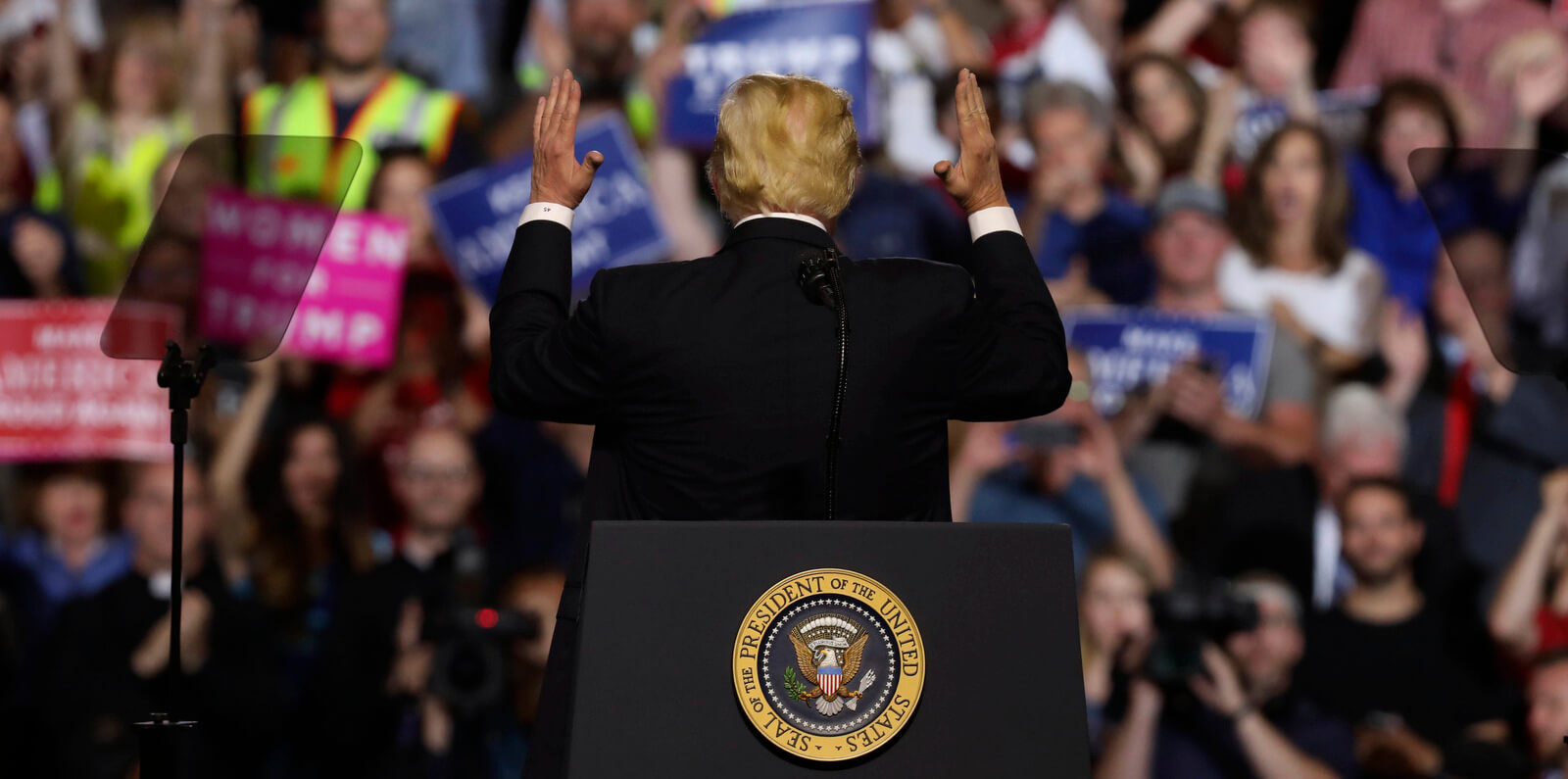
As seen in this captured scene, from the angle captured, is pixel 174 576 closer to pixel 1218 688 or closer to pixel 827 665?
pixel 827 665

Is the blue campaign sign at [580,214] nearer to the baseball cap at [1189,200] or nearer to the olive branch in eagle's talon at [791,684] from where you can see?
the baseball cap at [1189,200]

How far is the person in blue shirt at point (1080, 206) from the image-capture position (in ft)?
17.3

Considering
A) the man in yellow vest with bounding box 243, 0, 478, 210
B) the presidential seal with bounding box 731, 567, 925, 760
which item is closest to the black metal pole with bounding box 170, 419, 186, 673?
the presidential seal with bounding box 731, 567, 925, 760

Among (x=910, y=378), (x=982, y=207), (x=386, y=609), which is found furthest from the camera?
(x=386, y=609)

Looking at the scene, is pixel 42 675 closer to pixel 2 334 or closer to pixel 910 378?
pixel 2 334

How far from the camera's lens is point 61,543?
543 centimetres

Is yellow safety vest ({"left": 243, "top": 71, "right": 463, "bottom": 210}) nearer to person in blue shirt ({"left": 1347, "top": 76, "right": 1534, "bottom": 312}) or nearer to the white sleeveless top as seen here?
the white sleeveless top

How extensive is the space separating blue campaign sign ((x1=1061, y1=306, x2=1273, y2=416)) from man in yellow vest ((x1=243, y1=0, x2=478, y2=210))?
2.25 meters

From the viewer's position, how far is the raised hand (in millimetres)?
1780

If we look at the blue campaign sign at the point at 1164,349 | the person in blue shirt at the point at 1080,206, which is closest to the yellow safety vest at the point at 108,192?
the person in blue shirt at the point at 1080,206

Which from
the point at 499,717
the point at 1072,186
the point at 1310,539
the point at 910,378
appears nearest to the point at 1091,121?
the point at 1072,186

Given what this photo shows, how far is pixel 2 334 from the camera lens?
5.64 meters

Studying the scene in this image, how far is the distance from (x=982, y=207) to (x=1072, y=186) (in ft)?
11.8

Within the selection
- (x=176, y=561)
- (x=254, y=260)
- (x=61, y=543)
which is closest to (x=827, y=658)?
(x=176, y=561)
